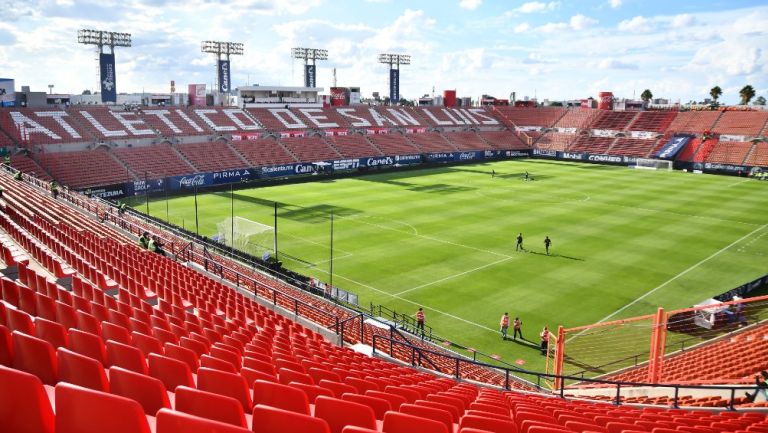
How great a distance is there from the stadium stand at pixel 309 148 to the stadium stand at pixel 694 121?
170ft

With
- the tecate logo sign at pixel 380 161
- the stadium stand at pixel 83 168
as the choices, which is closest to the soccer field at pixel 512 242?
the stadium stand at pixel 83 168

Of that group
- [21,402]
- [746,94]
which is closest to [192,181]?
[21,402]

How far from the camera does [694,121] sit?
8319 cm

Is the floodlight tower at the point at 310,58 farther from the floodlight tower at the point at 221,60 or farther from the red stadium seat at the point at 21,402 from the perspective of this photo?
the red stadium seat at the point at 21,402

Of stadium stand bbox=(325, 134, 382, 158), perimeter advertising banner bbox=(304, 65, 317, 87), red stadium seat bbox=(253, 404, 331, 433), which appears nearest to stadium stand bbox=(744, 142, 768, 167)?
stadium stand bbox=(325, 134, 382, 158)

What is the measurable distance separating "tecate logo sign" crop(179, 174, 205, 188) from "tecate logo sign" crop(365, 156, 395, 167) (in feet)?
73.7

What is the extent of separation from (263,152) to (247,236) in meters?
Answer: 33.4

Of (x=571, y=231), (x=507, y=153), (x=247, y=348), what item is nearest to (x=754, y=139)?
(x=507, y=153)

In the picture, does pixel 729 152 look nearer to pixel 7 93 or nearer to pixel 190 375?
pixel 190 375

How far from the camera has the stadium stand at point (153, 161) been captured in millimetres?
54750

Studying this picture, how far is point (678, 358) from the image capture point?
18641 millimetres

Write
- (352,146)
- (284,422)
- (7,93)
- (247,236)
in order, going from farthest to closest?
(352,146) < (7,93) < (247,236) < (284,422)

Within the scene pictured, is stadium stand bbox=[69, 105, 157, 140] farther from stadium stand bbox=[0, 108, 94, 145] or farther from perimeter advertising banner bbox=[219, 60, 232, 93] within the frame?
perimeter advertising banner bbox=[219, 60, 232, 93]

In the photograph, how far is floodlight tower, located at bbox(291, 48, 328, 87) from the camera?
92312 mm
